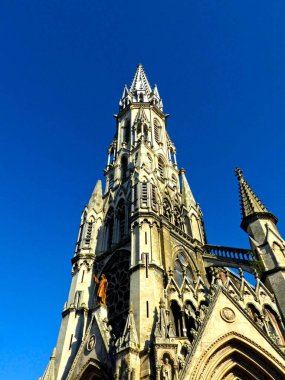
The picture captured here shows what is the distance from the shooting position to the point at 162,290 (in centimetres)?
1881

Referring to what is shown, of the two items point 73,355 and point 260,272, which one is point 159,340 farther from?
point 260,272

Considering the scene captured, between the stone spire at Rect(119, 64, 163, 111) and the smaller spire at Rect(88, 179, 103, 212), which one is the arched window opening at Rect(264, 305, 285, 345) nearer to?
the smaller spire at Rect(88, 179, 103, 212)

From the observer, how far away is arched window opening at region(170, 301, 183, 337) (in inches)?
696

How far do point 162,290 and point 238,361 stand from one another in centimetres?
478

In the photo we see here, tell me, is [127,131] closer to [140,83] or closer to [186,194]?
[186,194]

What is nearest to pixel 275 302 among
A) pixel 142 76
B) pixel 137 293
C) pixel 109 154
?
pixel 137 293

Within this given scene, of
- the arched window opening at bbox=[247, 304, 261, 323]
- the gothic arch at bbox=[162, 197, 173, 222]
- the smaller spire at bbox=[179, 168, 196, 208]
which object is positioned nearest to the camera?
the arched window opening at bbox=[247, 304, 261, 323]

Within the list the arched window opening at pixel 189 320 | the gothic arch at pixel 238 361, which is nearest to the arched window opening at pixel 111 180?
the arched window opening at pixel 189 320

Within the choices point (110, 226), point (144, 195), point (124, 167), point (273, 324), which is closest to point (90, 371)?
point (273, 324)

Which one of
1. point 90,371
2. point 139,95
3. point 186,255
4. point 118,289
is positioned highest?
point 139,95

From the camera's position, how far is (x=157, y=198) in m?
24.5

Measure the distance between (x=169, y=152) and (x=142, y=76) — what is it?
15.1 metres

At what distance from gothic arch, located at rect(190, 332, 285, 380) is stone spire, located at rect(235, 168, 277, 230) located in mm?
10350

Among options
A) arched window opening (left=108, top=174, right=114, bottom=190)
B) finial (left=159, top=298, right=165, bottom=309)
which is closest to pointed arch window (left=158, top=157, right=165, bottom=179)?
arched window opening (left=108, top=174, right=114, bottom=190)
